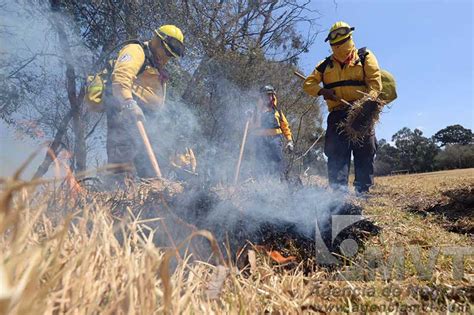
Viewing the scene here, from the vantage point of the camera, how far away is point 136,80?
14.1 ft

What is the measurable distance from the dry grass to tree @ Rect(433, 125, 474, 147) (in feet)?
148

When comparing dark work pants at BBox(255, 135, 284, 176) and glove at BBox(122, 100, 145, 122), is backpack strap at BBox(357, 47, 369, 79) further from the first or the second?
glove at BBox(122, 100, 145, 122)

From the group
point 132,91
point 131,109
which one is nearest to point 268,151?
point 132,91

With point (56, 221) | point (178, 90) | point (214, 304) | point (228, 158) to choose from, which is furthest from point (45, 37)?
point (214, 304)

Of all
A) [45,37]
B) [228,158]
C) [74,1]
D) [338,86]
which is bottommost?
[228,158]

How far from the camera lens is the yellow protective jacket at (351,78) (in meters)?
4.48

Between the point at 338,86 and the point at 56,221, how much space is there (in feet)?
12.3

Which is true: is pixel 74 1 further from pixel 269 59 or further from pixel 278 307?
pixel 278 307

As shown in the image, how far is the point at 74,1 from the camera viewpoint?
24.5 feet

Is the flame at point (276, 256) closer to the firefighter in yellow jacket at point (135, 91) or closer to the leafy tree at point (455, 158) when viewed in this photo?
the firefighter in yellow jacket at point (135, 91)

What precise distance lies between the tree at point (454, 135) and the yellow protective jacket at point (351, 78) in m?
42.0

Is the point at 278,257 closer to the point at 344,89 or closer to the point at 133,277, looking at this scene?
the point at 133,277

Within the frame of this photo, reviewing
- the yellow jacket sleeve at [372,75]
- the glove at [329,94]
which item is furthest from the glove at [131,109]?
the yellow jacket sleeve at [372,75]

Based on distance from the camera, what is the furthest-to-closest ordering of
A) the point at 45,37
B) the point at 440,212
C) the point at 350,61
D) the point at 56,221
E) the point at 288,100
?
1. the point at 288,100
2. the point at 45,37
3. the point at 350,61
4. the point at 440,212
5. the point at 56,221
